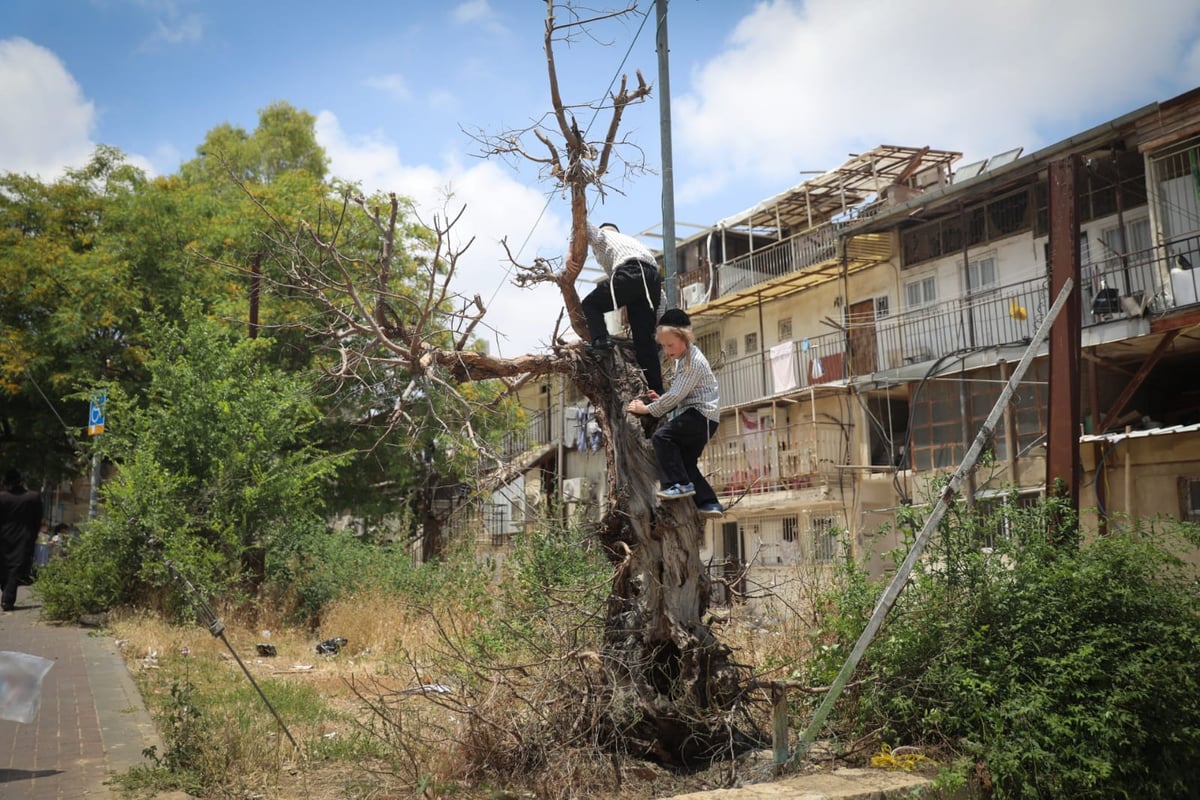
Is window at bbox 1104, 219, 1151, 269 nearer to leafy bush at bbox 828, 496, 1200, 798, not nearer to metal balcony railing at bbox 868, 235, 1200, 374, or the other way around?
metal balcony railing at bbox 868, 235, 1200, 374

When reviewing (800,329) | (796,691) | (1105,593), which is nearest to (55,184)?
(800,329)

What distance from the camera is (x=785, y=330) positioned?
26.5 metres

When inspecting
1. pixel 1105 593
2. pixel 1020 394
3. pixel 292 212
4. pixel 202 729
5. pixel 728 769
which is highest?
pixel 292 212

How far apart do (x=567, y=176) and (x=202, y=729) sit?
183 inches

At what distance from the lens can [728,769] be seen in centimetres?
626

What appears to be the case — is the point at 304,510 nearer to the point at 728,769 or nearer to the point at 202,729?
the point at 202,729

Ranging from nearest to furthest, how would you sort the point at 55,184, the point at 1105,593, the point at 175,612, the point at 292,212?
the point at 1105,593 < the point at 175,612 < the point at 292,212 < the point at 55,184

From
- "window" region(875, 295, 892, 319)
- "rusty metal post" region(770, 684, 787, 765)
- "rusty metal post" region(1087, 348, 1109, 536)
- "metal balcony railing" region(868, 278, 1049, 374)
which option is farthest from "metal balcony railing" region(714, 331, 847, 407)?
"rusty metal post" region(770, 684, 787, 765)

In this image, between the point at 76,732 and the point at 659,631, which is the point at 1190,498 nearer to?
the point at 659,631

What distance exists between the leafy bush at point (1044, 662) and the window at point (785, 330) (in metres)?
19.5

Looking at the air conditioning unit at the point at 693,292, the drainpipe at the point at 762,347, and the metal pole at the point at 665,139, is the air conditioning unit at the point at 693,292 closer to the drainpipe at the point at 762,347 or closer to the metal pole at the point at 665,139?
the drainpipe at the point at 762,347

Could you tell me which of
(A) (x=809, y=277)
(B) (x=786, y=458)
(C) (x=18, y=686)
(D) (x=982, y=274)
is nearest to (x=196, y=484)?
(C) (x=18, y=686)

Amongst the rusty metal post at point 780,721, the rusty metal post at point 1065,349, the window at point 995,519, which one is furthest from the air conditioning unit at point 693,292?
the rusty metal post at point 780,721

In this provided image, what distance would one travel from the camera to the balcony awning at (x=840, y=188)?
23.7 meters
